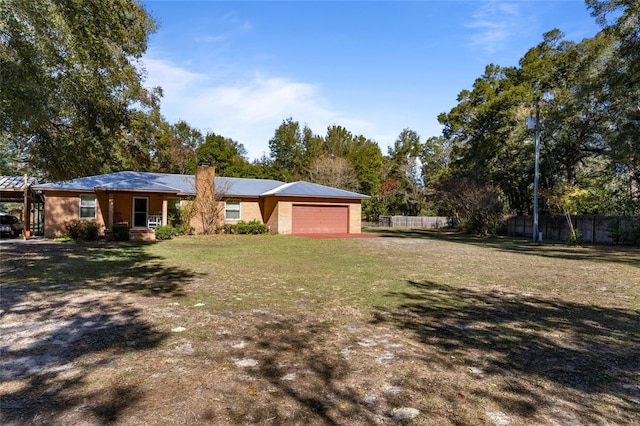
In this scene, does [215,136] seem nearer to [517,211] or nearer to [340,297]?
[517,211]

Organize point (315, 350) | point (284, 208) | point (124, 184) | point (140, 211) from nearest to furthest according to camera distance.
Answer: point (315, 350), point (124, 184), point (140, 211), point (284, 208)

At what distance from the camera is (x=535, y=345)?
4.39 metres

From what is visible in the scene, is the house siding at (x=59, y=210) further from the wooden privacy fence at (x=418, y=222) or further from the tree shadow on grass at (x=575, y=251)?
the wooden privacy fence at (x=418, y=222)

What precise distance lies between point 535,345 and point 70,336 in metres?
5.39

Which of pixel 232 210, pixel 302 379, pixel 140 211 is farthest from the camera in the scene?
pixel 232 210

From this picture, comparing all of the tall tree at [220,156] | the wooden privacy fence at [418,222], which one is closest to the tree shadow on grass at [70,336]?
the wooden privacy fence at [418,222]

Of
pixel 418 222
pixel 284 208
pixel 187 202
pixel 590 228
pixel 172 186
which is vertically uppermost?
pixel 172 186

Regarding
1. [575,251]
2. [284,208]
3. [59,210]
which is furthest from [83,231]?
[575,251]

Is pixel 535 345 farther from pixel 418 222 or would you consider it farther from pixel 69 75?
pixel 418 222

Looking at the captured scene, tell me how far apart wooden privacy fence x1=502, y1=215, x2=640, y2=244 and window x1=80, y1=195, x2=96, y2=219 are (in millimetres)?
25282

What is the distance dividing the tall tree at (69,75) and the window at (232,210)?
11.9 meters

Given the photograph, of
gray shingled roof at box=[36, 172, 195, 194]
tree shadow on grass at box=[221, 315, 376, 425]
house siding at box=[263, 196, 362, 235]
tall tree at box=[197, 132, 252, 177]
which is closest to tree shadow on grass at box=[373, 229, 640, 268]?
house siding at box=[263, 196, 362, 235]

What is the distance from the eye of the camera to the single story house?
19688 mm

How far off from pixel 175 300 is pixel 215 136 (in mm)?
43806
